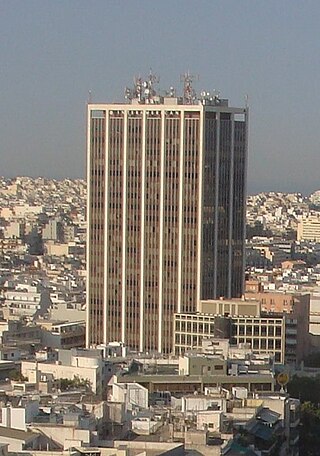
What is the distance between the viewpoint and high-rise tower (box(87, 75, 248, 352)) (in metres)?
60.7

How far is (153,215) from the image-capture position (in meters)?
61.2

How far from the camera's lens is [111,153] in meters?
61.9

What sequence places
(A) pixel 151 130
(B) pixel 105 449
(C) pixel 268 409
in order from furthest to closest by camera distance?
(A) pixel 151 130
(C) pixel 268 409
(B) pixel 105 449

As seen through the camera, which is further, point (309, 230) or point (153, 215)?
point (309, 230)

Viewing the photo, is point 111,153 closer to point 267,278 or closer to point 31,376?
point 31,376

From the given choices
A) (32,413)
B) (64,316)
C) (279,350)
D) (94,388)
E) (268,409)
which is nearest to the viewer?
(32,413)

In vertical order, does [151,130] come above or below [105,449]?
above

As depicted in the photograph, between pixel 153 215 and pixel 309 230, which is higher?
pixel 153 215

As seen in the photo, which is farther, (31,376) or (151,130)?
(151,130)

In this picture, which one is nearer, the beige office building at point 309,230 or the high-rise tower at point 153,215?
the high-rise tower at point 153,215

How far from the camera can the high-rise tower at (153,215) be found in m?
60.7

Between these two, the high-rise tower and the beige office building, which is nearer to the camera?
the high-rise tower

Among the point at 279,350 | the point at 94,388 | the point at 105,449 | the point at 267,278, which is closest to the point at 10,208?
the point at 267,278

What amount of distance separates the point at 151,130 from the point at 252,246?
67482mm
